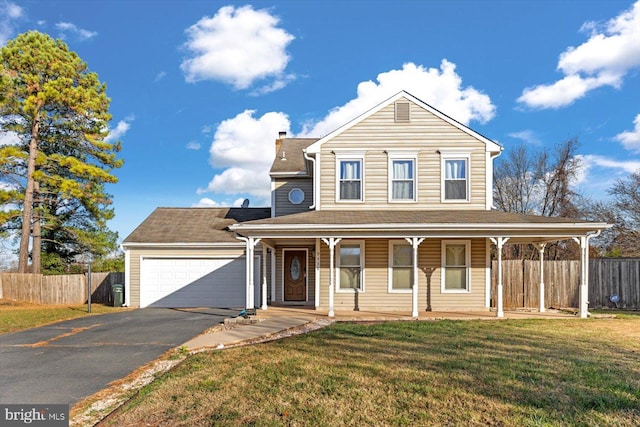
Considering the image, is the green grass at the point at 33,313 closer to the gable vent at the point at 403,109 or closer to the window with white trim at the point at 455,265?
the window with white trim at the point at 455,265

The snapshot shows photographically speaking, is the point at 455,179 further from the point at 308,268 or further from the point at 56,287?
the point at 56,287

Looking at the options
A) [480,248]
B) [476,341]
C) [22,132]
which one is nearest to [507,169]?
[480,248]

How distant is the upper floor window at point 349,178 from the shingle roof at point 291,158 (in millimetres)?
2333

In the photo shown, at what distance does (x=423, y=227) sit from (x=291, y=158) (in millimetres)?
7516

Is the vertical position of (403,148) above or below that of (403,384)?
above

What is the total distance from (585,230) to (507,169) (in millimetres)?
19195

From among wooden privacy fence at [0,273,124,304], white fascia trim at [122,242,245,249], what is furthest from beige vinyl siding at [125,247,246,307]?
wooden privacy fence at [0,273,124,304]

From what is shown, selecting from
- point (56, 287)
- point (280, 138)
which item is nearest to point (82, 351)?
point (56, 287)

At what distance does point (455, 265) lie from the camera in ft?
45.1

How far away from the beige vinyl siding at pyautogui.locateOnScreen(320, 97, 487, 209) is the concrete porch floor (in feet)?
11.1

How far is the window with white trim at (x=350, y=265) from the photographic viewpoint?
13.8 meters

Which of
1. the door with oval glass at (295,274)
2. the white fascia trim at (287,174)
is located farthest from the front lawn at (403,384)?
the white fascia trim at (287,174)

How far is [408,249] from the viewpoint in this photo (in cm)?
1372

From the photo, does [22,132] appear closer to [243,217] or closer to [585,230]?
[243,217]
